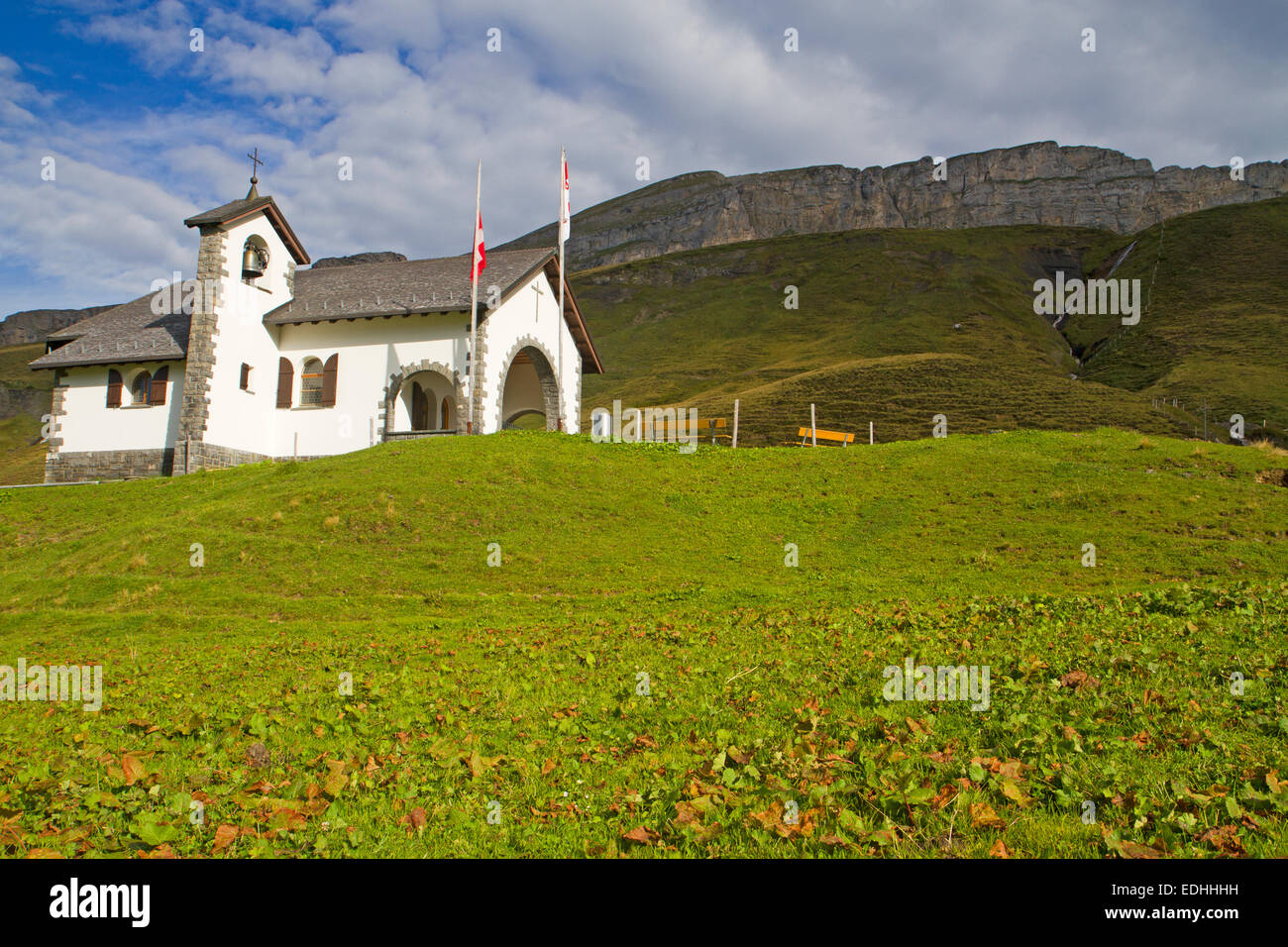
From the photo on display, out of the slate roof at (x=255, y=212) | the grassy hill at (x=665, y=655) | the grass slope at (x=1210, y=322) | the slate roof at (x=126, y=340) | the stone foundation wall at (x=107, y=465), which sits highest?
the grass slope at (x=1210, y=322)

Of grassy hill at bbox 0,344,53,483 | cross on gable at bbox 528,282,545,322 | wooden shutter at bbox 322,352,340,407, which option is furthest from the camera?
grassy hill at bbox 0,344,53,483

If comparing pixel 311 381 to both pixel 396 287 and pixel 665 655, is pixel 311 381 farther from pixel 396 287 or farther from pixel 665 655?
pixel 665 655

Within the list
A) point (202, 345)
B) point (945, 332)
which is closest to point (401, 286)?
point (202, 345)

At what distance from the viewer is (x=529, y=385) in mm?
40531

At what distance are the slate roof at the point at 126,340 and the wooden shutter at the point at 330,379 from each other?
5.50 m

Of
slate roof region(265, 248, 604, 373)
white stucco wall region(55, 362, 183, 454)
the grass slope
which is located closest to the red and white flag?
slate roof region(265, 248, 604, 373)

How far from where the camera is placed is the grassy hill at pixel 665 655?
4.91 meters

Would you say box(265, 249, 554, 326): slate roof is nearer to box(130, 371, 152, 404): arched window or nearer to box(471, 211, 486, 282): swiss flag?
box(471, 211, 486, 282): swiss flag

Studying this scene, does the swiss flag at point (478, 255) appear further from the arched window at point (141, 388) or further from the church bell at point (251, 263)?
the arched window at point (141, 388)

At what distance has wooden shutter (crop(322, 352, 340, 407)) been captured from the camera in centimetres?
3281

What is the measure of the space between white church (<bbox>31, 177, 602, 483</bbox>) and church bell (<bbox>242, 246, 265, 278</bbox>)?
0.06 metres

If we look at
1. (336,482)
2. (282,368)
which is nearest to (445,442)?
(336,482)

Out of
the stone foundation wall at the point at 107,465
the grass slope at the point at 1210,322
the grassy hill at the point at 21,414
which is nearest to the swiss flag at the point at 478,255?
the stone foundation wall at the point at 107,465
